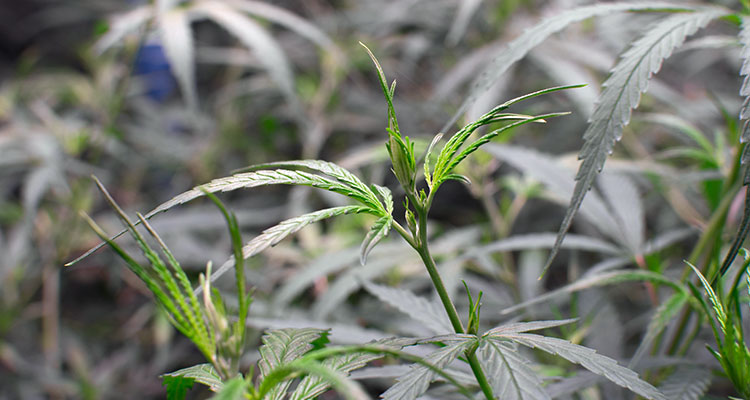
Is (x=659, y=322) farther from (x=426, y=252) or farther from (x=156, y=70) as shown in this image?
(x=156, y=70)

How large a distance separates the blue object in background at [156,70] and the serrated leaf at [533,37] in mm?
1183

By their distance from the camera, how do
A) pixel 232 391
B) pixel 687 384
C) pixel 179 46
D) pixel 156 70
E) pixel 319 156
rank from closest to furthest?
pixel 232 391, pixel 687 384, pixel 179 46, pixel 319 156, pixel 156 70

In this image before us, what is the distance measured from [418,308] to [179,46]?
1.69 feet

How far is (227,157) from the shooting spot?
3.50ft

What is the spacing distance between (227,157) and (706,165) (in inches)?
33.7

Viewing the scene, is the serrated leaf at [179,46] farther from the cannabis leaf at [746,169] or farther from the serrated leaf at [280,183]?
the cannabis leaf at [746,169]

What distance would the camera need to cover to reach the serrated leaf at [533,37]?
0.36 meters

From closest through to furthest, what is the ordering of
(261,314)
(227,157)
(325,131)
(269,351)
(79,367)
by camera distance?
1. (269,351)
2. (261,314)
3. (79,367)
4. (325,131)
5. (227,157)

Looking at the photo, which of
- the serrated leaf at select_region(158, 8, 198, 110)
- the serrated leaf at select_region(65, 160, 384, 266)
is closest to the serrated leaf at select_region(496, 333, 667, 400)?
the serrated leaf at select_region(65, 160, 384, 266)

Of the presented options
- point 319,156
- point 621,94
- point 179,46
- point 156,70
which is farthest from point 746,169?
point 156,70

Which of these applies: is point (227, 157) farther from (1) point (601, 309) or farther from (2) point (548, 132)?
(1) point (601, 309)

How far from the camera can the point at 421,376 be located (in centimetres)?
25

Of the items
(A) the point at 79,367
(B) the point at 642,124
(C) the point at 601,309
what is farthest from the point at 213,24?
(C) the point at 601,309

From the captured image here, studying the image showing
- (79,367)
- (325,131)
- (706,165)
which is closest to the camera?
(706,165)
